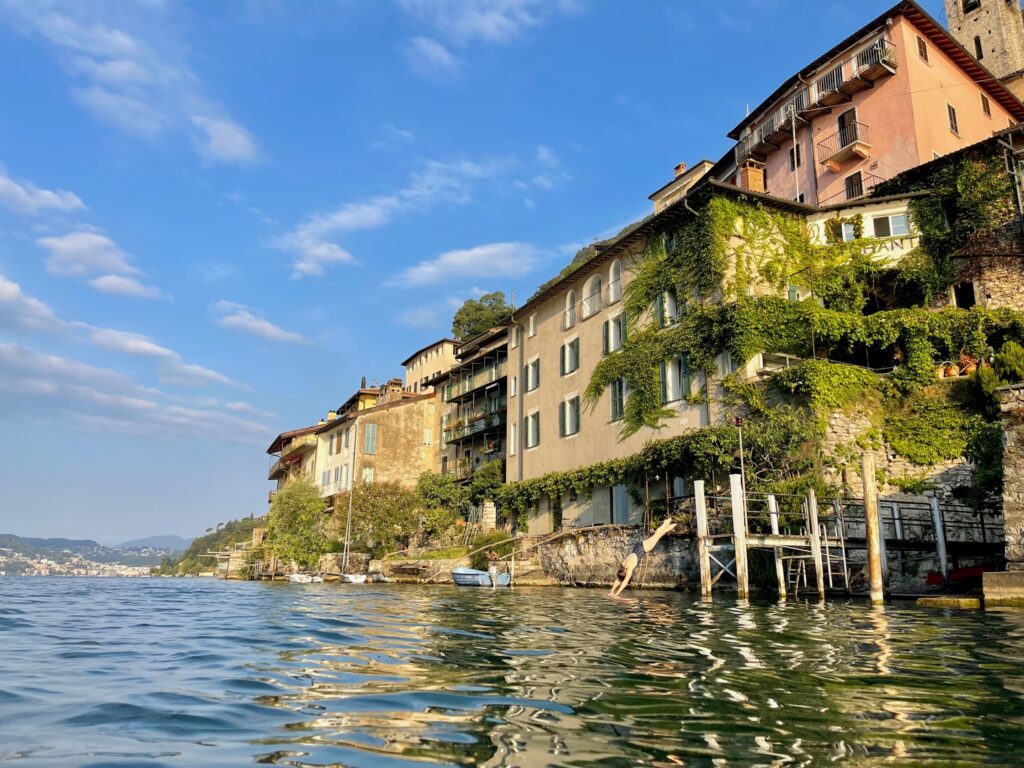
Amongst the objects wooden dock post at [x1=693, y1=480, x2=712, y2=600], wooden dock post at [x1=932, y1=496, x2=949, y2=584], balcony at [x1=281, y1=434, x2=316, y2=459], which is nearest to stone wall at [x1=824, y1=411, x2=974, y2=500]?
Result: wooden dock post at [x1=932, y1=496, x2=949, y2=584]

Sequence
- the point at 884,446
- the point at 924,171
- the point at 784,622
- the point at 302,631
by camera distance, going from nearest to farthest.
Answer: the point at 302,631 < the point at 784,622 < the point at 884,446 < the point at 924,171

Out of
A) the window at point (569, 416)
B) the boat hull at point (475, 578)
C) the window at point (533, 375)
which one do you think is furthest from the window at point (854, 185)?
the boat hull at point (475, 578)

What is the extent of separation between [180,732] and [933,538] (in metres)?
20.7

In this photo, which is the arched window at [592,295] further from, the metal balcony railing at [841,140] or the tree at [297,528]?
the tree at [297,528]

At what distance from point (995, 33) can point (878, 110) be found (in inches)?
1183

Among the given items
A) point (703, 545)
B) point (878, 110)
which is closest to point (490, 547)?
point (703, 545)

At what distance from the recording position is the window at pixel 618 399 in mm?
30984

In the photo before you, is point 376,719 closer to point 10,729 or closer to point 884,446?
point 10,729

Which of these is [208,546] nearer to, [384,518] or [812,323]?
[384,518]

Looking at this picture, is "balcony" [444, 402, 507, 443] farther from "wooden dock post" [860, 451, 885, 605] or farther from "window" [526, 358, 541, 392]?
"wooden dock post" [860, 451, 885, 605]

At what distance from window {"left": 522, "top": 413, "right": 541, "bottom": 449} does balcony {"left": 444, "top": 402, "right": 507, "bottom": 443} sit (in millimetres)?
6082

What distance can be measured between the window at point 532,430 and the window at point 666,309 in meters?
9.98

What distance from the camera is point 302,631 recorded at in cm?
1105

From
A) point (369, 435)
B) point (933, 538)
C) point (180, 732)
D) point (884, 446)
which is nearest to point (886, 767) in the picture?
point (180, 732)
